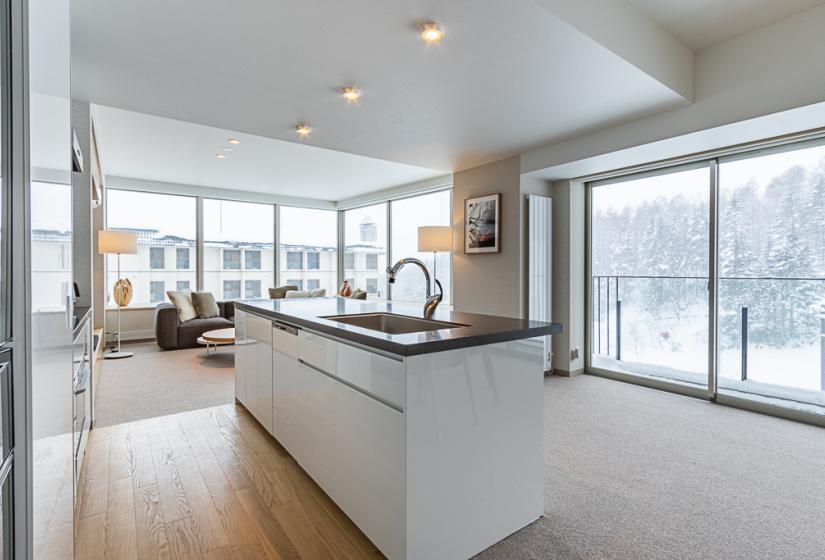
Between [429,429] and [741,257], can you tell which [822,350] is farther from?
[429,429]

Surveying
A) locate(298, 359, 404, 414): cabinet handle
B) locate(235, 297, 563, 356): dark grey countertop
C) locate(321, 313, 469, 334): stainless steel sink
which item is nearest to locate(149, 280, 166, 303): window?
locate(235, 297, 563, 356): dark grey countertop

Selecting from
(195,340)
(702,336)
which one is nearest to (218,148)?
(195,340)

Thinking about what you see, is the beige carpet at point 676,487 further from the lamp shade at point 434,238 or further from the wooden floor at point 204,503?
the lamp shade at point 434,238

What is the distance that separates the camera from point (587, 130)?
372 cm

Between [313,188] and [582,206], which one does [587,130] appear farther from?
[313,188]

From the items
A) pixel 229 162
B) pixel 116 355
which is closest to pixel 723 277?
pixel 229 162

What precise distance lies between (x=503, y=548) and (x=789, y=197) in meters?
3.57

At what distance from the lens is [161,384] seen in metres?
4.31

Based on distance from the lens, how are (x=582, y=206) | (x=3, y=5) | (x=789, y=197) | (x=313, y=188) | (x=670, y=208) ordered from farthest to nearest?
(x=313, y=188)
(x=582, y=206)
(x=670, y=208)
(x=789, y=197)
(x=3, y=5)

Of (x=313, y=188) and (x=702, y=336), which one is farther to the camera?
(x=313, y=188)

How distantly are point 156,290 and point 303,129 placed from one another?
5.43 m

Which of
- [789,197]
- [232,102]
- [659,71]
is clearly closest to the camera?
[659,71]

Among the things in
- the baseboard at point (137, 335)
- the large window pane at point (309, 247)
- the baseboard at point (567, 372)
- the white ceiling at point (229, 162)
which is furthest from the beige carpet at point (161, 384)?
the baseboard at point (567, 372)

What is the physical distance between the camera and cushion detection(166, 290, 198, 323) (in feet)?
21.1
